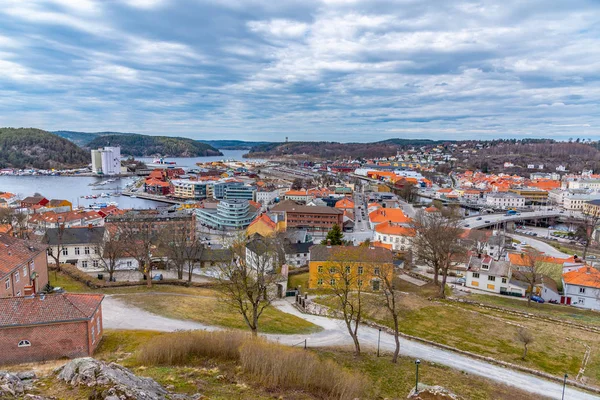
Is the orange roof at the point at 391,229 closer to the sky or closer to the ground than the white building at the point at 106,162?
closer to the ground

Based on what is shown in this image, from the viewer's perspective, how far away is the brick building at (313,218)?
65375mm

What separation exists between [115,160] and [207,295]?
575ft

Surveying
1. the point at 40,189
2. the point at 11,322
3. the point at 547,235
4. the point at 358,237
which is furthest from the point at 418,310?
the point at 40,189

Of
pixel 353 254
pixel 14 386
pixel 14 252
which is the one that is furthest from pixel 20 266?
pixel 353 254

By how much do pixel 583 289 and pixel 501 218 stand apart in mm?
50378

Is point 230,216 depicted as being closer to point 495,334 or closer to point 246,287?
point 246,287

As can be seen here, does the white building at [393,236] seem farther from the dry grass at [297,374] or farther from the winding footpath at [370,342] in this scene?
the dry grass at [297,374]

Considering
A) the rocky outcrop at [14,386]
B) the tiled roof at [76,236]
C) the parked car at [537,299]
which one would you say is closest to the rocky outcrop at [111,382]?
the rocky outcrop at [14,386]

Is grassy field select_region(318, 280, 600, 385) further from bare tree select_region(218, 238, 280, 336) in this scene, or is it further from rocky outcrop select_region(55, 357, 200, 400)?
rocky outcrop select_region(55, 357, 200, 400)

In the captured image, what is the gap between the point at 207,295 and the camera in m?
26.6

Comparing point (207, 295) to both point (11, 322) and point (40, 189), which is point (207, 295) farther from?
point (40, 189)

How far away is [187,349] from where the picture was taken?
13.4 metres

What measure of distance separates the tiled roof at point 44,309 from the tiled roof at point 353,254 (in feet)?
54.1

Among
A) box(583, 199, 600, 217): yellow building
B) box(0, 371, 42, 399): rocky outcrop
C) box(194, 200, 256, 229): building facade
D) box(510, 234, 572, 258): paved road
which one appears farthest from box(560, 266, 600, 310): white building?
box(583, 199, 600, 217): yellow building
